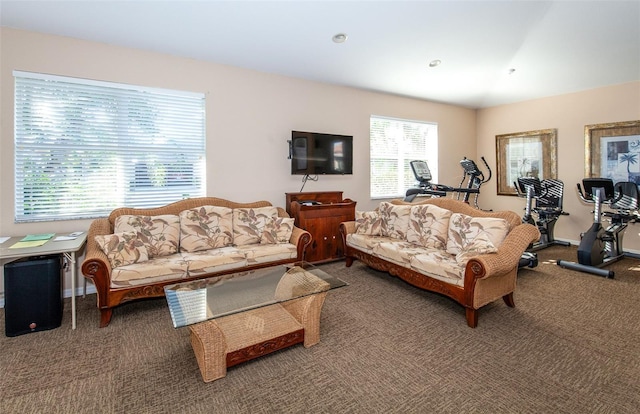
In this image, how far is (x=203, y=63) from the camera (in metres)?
3.94

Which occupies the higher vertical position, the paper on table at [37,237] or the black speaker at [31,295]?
the paper on table at [37,237]

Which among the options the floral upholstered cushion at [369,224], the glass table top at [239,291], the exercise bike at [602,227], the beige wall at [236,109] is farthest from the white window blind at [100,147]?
the exercise bike at [602,227]

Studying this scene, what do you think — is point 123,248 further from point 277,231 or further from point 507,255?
point 507,255

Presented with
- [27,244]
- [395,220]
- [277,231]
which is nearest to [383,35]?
[395,220]

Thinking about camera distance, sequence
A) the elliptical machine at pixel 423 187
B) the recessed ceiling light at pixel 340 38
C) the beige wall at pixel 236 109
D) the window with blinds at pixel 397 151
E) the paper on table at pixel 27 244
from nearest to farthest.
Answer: the paper on table at pixel 27 244
the beige wall at pixel 236 109
the recessed ceiling light at pixel 340 38
the elliptical machine at pixel 423 187
the window with blinds at pixel 397 151

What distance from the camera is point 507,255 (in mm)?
2678

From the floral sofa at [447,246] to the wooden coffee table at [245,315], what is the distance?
3.54 ft

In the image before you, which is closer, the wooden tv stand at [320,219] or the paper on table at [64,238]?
the paper on table at [64,238]

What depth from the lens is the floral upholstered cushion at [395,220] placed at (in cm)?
392

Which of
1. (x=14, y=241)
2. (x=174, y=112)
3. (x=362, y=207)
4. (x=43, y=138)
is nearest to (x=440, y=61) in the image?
(x=362, y=207)

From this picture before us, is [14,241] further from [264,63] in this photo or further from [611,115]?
[611,115]

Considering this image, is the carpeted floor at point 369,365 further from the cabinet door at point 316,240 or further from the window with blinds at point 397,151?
the window with blinds at point 397,151

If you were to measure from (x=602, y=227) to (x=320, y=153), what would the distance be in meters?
4.07

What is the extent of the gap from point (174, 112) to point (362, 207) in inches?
Answer: 125
